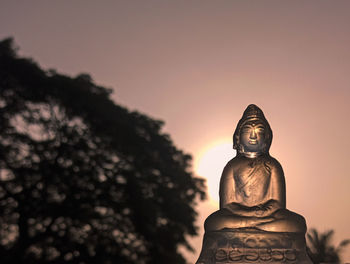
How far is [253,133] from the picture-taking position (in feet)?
25.5

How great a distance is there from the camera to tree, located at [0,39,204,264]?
16094 millimetres

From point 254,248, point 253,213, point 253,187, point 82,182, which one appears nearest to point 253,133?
point 253,187

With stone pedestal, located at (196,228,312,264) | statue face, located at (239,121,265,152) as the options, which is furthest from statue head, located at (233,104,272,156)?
stone pedestal, located at (196,228,312,264)

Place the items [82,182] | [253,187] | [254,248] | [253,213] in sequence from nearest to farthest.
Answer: [254,248], [253,213], [253,187], [82,182]

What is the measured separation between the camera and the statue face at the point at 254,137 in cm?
775

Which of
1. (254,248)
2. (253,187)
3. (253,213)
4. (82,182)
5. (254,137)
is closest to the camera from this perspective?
(254,248)

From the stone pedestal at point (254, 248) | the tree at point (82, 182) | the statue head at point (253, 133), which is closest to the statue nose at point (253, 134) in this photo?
the statue head at point (253, 133)

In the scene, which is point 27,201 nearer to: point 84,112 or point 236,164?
point 84,112

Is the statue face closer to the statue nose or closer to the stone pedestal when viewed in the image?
the statue nose

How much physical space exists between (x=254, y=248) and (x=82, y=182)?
34.0 ft

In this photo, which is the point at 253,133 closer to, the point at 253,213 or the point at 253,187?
the point at 253,187

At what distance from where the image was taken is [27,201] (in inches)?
634

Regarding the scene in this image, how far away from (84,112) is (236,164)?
33.2ft

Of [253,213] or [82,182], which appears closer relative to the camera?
[253,213]
